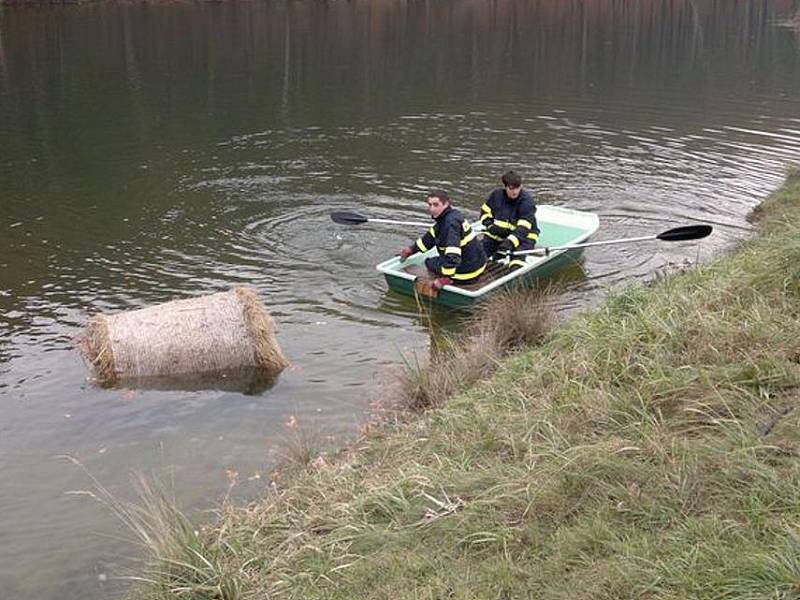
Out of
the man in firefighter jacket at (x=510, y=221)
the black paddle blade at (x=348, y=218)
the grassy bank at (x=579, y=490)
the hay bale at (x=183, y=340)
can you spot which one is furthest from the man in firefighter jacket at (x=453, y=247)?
the grassy bank at (x=579, y=490)

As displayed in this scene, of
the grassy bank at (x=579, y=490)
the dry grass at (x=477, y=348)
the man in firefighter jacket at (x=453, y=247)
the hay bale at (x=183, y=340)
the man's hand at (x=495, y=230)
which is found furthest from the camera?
the man's hand at (x=495, y=230)

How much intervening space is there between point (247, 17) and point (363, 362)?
36177 millimetres

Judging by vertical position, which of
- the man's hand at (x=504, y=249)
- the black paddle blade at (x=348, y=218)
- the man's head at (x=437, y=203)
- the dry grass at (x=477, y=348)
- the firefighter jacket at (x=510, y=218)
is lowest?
the dry grass at (x=477, y=348)

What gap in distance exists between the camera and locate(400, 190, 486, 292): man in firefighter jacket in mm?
11055

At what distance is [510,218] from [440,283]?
1.86m

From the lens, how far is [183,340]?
898 centimetres

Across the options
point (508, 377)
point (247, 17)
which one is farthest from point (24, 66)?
point (508, 377)

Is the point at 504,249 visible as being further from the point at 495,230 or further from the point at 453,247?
the point at 453,247

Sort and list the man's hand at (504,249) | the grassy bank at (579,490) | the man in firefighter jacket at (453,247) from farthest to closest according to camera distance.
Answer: the man's hand at (504,249) < the man in firefighter jacket at (453,247) < the grassy bank at (579,490)

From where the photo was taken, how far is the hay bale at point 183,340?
352 inches

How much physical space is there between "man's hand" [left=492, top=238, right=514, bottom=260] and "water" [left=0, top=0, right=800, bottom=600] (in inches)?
41.0

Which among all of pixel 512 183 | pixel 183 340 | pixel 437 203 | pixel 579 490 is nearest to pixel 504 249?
pixel 512 183

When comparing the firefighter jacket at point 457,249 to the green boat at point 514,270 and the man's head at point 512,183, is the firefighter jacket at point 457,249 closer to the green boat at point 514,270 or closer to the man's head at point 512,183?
the green boat at point 514,270

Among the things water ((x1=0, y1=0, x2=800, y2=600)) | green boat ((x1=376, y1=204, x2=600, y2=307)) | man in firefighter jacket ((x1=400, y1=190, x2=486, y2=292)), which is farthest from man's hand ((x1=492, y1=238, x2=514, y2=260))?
water ((x1=0, y1=0, x2=800, y2=600))
